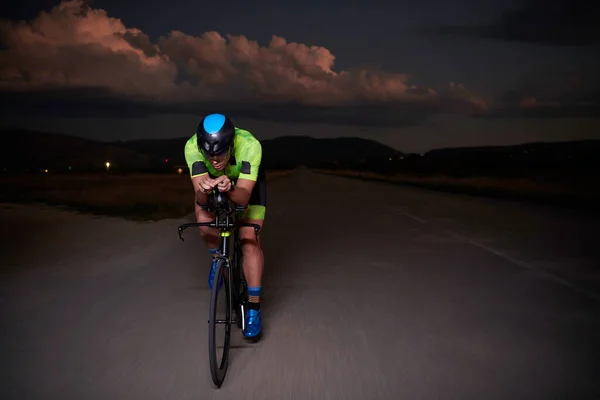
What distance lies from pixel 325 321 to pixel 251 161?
2135mm

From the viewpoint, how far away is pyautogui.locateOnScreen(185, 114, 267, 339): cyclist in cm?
412

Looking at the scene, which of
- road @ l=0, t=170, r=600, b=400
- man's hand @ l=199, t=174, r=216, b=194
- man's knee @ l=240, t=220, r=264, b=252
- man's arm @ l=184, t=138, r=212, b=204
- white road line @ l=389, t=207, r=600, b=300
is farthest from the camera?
white road line @ l=389, t=207, r=600, b=300

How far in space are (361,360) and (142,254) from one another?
21.7 feet

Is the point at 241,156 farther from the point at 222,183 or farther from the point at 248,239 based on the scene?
the point at 248,239

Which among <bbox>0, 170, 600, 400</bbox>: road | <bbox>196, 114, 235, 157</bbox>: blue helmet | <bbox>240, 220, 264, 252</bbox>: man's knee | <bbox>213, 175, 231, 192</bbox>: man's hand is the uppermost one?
<bbox>196, 114, 235, 157</bbox>: blue helmet

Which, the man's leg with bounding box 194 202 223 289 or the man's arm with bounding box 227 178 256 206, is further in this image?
the man's leg with bounding box 194 202 223 289

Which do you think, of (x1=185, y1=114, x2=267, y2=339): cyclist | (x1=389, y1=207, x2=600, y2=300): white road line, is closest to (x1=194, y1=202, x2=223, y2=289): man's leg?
(x1=185, y1=114, x2=267, y2=339): cyclist

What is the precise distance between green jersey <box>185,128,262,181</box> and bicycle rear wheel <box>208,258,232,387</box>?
0.64 metres

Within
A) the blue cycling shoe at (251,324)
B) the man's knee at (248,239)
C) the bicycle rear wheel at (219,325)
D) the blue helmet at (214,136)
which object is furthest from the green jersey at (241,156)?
the blue cycling shoe at (251,324)

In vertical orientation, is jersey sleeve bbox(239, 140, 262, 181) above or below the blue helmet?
below

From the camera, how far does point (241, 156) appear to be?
15.2ft

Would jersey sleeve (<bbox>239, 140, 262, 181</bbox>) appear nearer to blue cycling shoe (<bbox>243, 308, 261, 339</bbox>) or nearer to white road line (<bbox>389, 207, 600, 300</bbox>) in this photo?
blue cycling shoe (<bbox>243, 308, 261, 339</bbox>)

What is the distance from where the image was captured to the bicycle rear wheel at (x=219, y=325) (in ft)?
13.4

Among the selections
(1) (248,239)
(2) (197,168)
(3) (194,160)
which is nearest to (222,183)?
(2) (197,168)
